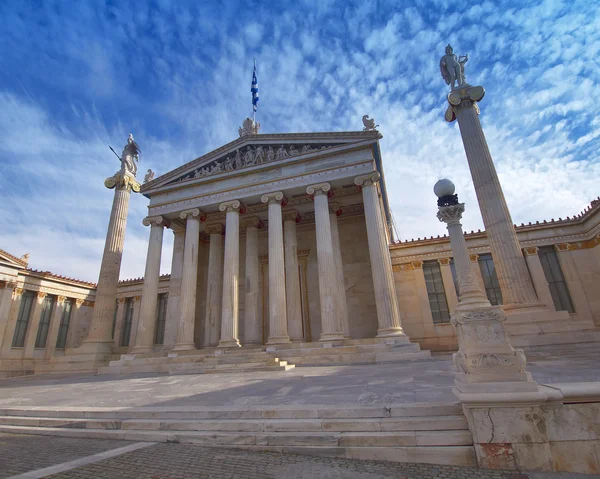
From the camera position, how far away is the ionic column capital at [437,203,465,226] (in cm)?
1000

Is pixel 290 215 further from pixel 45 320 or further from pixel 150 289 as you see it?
pixel 45 320

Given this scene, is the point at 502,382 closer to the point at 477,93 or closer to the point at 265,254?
the point at 477,93

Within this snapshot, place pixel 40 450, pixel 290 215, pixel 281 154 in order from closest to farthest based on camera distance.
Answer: pixel 40 450 < pixel 281 154 < pixel 290 215

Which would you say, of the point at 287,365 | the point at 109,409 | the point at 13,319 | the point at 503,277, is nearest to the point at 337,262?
the point at 287,365

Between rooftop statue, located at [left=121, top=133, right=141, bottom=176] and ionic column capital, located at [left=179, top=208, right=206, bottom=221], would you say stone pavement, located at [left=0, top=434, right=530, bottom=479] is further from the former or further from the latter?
rooftop statue, located at [left=121, top=133, right=141, bottom=176]

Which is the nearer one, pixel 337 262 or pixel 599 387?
pixel 599 387

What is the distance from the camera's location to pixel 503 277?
12.7 m

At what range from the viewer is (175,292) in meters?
20.5

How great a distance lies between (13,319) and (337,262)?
24.3 m

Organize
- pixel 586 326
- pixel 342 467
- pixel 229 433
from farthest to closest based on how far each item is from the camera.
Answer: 1. pixel 586 326
2. pixel 229 433
3. pixel 342 467

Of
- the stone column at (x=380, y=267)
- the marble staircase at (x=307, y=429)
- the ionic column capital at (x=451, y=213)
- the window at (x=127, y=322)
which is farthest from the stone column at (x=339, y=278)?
the window at (x=127, y=322)

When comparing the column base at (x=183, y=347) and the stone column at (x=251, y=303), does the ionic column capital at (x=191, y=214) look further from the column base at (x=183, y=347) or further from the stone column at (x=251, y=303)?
the column base at (x=183, y=347)

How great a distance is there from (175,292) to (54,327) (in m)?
14.1

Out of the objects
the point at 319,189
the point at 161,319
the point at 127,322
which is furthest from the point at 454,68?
the point at 127,322
